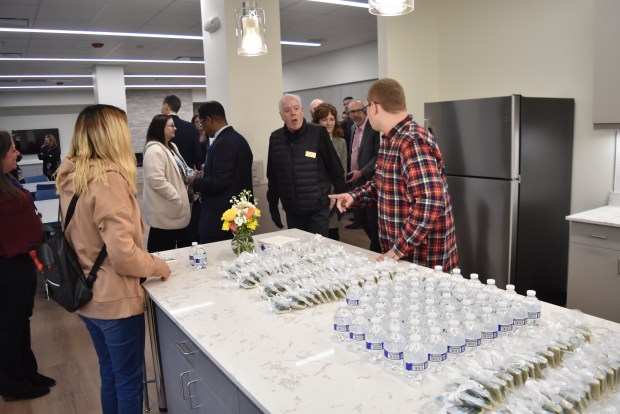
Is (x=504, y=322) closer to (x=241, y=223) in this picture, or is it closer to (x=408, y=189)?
(x=408, y=189)

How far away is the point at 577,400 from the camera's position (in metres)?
1.00

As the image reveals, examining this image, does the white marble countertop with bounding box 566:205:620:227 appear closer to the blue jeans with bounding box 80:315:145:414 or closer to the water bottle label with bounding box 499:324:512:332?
the water bottle label with bounding box 499:324:512:332

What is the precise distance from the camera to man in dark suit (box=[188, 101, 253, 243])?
3.26 m

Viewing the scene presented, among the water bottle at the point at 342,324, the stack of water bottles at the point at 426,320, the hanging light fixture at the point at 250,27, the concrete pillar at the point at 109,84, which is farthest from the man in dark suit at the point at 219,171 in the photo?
the concrete pillar at the point at 109,84

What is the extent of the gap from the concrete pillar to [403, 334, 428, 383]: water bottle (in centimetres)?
1011

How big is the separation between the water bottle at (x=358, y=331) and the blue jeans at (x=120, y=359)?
1017mm

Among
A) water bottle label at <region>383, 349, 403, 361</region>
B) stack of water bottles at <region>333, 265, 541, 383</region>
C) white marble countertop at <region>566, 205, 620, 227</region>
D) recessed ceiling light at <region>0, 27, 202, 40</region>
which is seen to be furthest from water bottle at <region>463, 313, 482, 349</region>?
recessed ceiling light at <region>0, 27, 202, 40</region>

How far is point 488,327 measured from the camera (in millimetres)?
1384

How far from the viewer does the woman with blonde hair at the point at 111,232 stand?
1819mm

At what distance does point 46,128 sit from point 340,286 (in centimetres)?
1710

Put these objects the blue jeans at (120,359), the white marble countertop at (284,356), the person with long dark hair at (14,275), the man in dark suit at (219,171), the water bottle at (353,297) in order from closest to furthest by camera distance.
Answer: the white marble countertop at (284,356) < the water bottle at (353,297) < the blue jeans at (120,359) < the person with long dark hair at (14,275) < the man in dark suit at (219,171)

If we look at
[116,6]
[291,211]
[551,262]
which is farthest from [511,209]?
[116,6]

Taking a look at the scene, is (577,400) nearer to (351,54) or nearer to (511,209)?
(511,209)

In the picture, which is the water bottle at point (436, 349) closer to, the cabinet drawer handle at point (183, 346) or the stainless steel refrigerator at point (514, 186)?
the cabinet drawer handle at point (183, 346)
